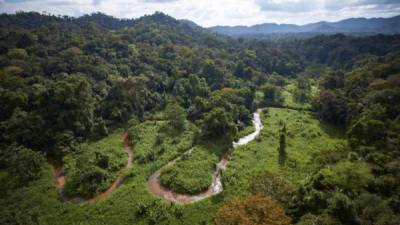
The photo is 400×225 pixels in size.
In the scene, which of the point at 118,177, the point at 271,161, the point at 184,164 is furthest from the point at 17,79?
the point at 271,161

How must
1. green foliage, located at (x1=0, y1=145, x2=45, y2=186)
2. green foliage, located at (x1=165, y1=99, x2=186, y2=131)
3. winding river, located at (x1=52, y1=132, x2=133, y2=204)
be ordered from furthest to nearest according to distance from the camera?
green foliage, located at (x1=165, y1=99, x2=186, y2=131) < green foliage, located at (x1=0, y1=145, x2=45, y2=186) < winding river, located at (x1=52, y1=132, x2=133, y2=204)

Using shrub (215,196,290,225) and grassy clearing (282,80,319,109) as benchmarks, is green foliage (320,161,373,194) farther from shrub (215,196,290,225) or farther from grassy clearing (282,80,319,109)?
grassy clearing (282,80,319,109)

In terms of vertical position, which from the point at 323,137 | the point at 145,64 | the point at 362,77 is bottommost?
the point at 323,137

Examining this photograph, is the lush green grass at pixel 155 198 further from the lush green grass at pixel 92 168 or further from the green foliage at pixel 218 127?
the green foliage at pixel 218 127

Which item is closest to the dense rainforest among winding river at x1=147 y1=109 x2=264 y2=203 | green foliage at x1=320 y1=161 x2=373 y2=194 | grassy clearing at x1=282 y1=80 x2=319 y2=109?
green foliage at x1=320 y1=161 x2=373 y2=194

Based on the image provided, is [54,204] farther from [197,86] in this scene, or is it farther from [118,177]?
[197,86]

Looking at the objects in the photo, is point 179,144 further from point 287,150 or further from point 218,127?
point 287,150
